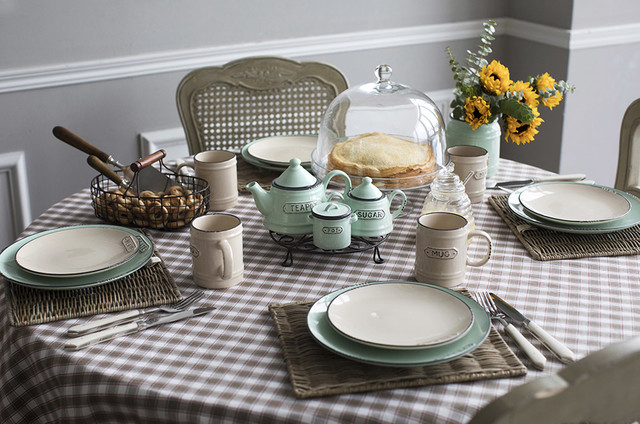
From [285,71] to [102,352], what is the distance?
57.8 inches

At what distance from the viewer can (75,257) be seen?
4.42 ft

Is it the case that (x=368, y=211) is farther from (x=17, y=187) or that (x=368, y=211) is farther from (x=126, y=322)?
(x=17, y=187)

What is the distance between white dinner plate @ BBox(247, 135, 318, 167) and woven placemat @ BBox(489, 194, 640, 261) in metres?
0.60

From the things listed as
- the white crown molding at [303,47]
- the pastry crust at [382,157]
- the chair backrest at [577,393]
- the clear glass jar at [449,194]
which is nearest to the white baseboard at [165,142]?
the white crown molding at [303,47]

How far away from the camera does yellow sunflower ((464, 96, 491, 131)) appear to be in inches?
67.2

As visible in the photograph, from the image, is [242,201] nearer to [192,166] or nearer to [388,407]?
[192,166]

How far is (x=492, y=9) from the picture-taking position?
3289 mm

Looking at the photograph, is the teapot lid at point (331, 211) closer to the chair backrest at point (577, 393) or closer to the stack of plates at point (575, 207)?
the stack of plates at point (575, 207)

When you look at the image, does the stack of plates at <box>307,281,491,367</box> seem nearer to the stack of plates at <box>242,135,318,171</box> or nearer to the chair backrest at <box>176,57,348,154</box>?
the stack of plates at <box>242,135,318,171</box>

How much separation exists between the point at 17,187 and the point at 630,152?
6.77 feet

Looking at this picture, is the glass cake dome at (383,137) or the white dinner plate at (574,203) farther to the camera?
the glass cake dome at (383,137)

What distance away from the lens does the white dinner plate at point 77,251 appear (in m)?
1.30

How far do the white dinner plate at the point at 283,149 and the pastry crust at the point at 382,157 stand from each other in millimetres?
168

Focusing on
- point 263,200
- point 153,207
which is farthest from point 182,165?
point 263,200
